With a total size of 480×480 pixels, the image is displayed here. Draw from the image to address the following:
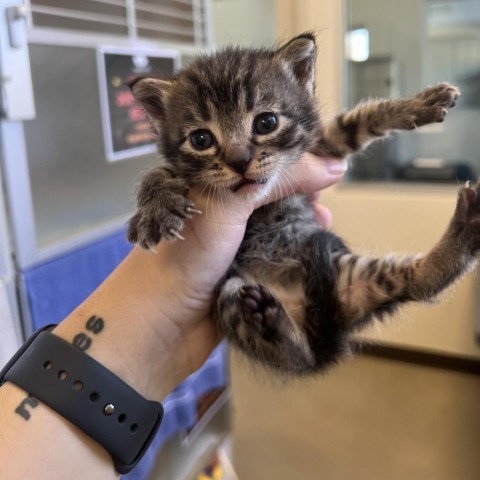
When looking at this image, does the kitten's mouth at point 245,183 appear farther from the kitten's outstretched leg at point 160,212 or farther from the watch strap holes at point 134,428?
the watch strap holes at point 134,428

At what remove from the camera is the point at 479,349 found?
8.17 feet

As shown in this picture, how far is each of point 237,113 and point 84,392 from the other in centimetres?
52

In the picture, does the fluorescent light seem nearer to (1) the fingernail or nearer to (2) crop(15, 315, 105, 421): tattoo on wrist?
(1) the fingernail

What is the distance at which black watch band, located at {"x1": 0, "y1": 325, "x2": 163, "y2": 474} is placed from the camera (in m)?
0.83

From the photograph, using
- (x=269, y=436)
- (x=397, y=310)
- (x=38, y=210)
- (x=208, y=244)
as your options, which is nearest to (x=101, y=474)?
(x=208, y=244)

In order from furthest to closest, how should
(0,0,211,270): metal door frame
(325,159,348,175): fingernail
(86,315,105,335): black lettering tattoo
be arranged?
1. (0,0,211,270): metal door frame
2. (325,159,348,175): fingernail
3. (86,315,105,335): black lettering tattoo

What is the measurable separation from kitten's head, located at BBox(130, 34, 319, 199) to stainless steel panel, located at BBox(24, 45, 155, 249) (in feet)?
1.58

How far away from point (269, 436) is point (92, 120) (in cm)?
144

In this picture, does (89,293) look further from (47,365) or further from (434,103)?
(434,103)

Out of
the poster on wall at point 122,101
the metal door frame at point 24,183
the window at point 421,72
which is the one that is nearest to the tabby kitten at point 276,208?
the metal door frame at point 24,183

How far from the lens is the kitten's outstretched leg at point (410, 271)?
3.32 ft

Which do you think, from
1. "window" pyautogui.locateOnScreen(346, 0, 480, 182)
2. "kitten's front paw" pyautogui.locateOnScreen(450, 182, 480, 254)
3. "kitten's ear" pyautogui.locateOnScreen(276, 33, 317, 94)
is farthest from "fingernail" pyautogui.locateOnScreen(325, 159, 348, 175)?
"window" pyautogui.locateOnScreen(346, 0, 480, 182)

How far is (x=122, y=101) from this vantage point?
67.8 inches

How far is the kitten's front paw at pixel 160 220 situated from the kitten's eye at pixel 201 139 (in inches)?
4.5
